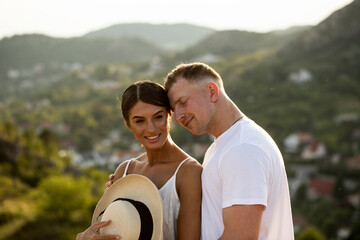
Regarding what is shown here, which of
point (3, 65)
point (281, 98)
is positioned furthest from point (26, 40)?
point (281, 98)

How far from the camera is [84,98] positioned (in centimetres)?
9206

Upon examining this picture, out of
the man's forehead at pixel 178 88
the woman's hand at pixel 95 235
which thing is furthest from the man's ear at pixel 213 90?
the woman's hand at pixel 95 235

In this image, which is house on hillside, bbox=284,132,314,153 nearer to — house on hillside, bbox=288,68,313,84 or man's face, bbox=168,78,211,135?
house on hillside, bbox=288,68,313,84

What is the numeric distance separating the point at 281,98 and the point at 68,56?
97902 millimetres

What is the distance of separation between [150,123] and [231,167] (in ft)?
2.33

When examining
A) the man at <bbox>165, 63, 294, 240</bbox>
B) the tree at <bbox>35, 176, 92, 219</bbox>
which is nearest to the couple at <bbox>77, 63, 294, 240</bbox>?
the man at <bbox>165, 63, 294, 240</bbox>

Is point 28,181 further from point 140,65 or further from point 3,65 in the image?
point 3,65

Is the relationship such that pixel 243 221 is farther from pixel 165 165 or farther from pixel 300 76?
pixel 300 76

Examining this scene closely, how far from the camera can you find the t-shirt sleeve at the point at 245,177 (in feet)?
5.76

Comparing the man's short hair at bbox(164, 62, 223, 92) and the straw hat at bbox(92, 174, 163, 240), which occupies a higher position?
the man's short hair at bbox(164, 62, 223, 92)

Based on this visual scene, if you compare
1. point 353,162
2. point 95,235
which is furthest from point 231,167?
point 353,162

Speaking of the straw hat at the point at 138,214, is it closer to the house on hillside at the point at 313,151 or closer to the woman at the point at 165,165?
the woman at the point at 165,165

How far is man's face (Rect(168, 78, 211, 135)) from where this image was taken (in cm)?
218

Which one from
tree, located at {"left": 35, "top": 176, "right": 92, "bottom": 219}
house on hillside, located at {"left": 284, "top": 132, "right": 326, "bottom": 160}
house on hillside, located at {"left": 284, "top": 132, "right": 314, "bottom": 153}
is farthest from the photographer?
house on hillside, located at {"left": 284, "top": 132, "right": 314, "bottom": 153}
